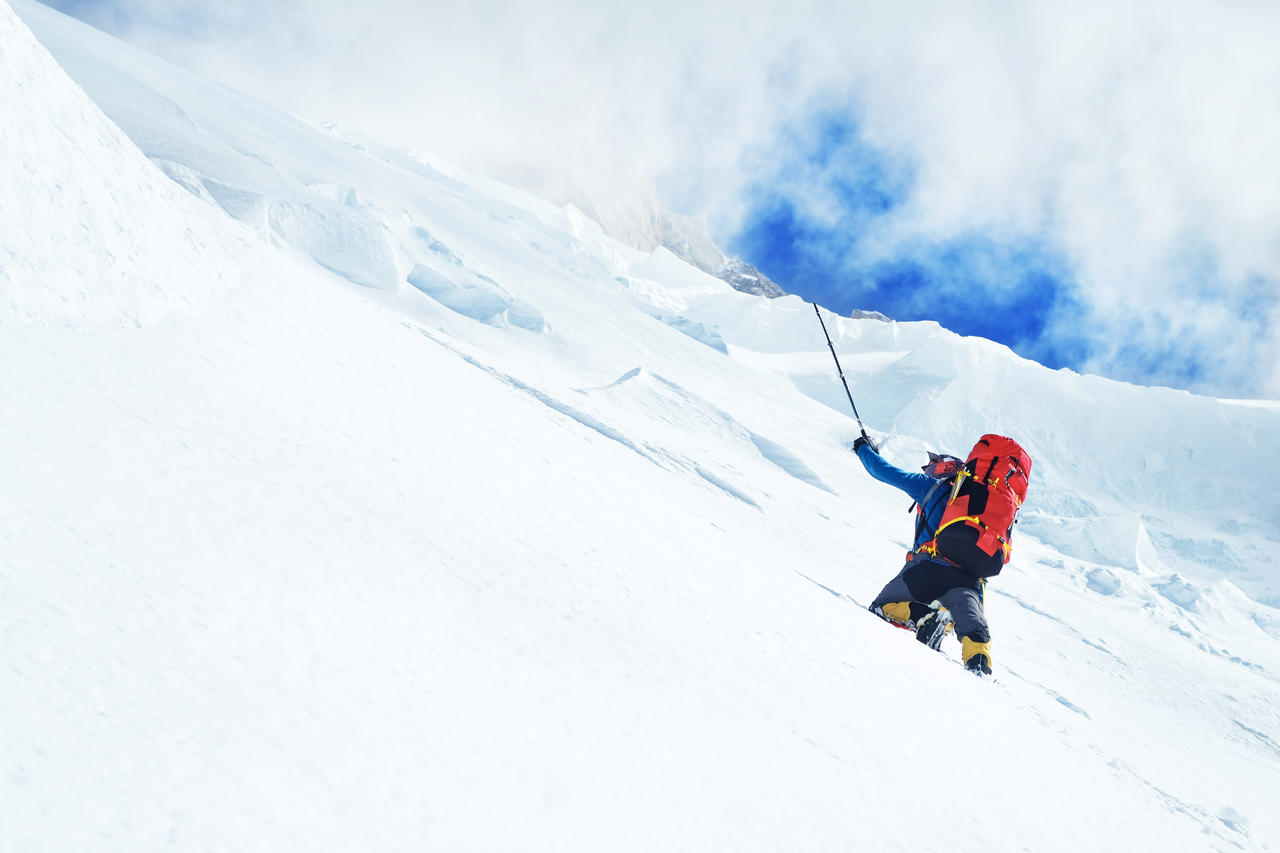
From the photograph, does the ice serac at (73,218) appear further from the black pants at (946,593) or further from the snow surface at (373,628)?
the black pants at (946,593)

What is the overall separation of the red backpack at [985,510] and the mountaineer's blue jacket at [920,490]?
0.23 meters

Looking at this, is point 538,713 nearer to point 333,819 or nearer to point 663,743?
point 663,743

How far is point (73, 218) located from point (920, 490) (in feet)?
15.8

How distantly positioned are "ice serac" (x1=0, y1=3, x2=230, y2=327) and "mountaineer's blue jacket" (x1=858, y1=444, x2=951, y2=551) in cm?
421

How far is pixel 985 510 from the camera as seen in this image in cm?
405

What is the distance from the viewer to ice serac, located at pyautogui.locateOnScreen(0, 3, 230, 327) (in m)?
2.26

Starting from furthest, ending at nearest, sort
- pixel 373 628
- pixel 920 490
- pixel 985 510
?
pixel 920 490
pixel 985 510
pixel 373 628

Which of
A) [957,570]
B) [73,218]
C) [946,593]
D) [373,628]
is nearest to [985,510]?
[957,570]

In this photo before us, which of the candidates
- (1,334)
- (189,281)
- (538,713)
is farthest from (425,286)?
(538,713)

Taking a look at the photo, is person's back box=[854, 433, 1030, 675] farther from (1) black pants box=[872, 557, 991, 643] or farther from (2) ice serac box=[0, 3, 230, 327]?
(2) ice serac box=[0, 3, 230, 327]

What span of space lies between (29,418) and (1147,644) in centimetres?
1280

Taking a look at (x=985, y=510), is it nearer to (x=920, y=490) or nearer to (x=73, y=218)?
(x=920, y=490)

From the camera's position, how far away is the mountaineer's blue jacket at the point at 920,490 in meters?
4.56

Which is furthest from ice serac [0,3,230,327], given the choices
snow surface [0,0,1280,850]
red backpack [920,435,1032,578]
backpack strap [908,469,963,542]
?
backpack strap [908,469,963,542]
